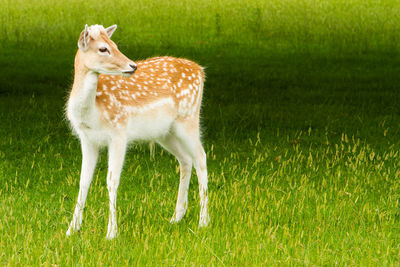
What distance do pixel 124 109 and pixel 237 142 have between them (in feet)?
11.1

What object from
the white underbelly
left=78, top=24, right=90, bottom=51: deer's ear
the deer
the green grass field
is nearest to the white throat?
the deer

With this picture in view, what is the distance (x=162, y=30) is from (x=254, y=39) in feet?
7.76

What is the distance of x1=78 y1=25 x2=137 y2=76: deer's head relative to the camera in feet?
16.9

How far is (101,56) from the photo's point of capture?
17.0 ft

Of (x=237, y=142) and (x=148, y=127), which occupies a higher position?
(x=148, y=127)

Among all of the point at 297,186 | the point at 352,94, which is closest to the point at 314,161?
the point at 297,186

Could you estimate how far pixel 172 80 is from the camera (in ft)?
20.2

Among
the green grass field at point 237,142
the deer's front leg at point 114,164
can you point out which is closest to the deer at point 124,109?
the deer's front leg at point 114,164

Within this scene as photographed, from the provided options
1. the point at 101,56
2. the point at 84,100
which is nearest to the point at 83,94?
the point at 84,100

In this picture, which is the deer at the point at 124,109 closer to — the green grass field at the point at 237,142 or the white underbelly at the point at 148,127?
the white underbelly at the point at 148,127

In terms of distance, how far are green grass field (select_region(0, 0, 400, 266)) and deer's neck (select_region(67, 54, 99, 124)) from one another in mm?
776

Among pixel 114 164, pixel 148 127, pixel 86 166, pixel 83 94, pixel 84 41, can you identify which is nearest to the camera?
pixel 84 41

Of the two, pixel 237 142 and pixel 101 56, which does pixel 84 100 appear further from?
pixel 237 142

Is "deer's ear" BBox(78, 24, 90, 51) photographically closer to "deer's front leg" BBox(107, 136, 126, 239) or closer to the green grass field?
"deer's front leg" BBox(107, 136, 126, 239)
